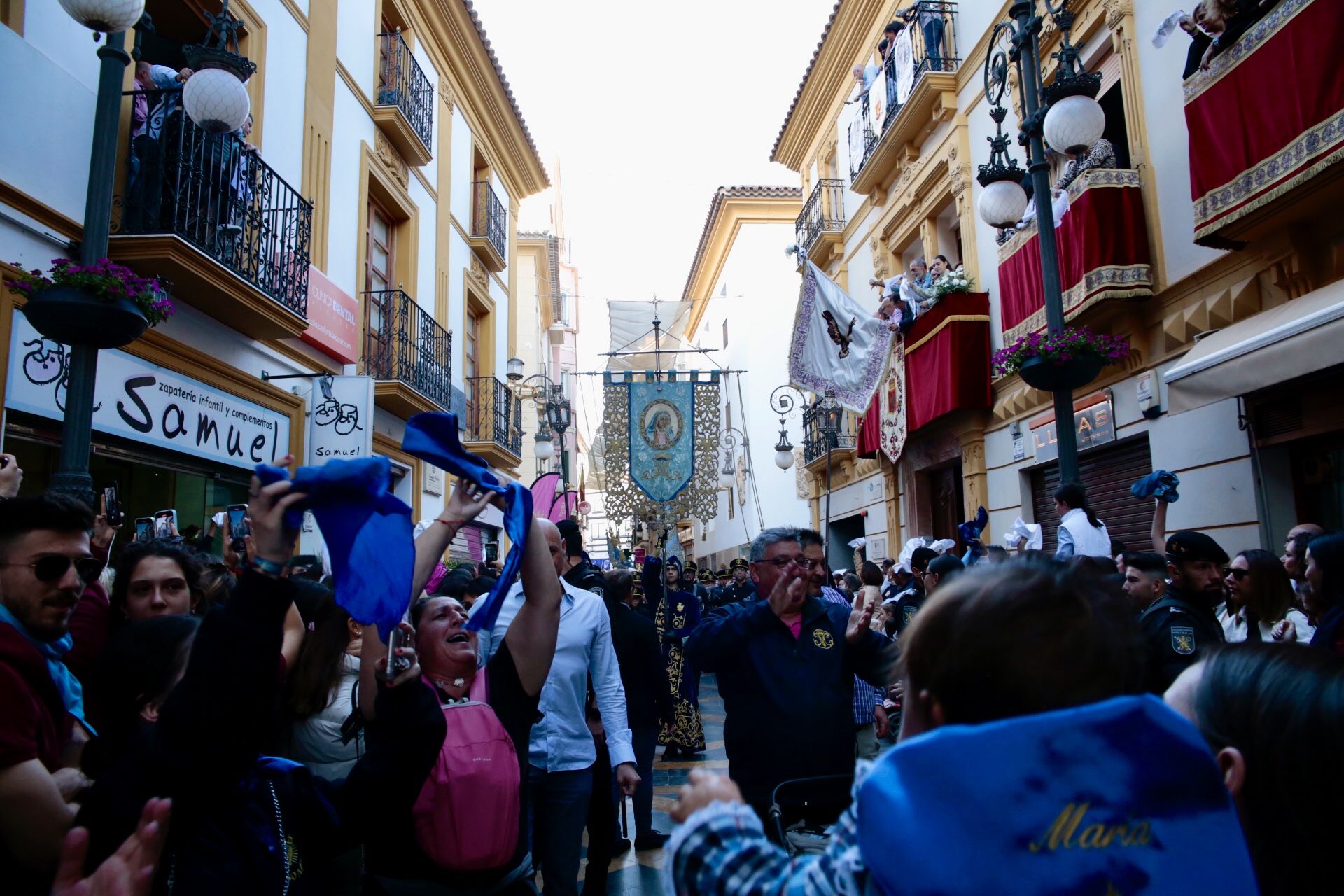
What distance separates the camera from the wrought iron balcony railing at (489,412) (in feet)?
50.6

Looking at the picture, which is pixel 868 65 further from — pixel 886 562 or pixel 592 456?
pixel 592 456

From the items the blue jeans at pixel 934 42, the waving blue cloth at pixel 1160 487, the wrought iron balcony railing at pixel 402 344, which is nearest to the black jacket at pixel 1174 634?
the waving blue cloth at pixel 1160 487

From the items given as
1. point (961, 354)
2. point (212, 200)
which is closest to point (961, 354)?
point (961, 354)

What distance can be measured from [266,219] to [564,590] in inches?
245

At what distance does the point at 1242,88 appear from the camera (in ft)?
20.6

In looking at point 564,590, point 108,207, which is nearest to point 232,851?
A: point 564,590

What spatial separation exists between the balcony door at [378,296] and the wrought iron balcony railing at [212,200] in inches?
90.8

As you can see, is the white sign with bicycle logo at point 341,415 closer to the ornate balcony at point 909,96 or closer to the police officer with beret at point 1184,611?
the police officer with beret at point 1184,611

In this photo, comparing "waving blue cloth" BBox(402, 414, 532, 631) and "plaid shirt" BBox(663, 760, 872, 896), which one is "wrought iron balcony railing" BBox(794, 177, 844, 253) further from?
"plaid shirt" BBox(663, 760, 872, 896)

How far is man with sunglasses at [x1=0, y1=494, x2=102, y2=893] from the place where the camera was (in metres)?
1.56

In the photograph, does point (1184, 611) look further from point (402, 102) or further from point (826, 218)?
point (826, 218)

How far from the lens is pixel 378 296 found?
11945mm

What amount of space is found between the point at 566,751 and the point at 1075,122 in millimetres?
5064

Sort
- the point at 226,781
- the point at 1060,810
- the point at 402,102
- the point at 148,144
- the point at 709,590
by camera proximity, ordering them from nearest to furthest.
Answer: the point at 1060,810
the point at 226,781
the point at 148,144
the point at 402,102
the point at 709,590
